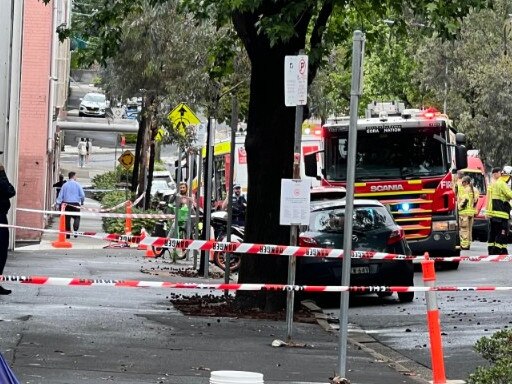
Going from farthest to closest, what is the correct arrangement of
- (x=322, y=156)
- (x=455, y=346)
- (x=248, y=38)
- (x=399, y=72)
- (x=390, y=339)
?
(x=399, y=72) → (x=322, y=156) → (x=248, y=38) → (x=390, y=339) → (x=455, y=346)

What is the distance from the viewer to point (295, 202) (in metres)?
14.2

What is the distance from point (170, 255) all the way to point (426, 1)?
15.6m

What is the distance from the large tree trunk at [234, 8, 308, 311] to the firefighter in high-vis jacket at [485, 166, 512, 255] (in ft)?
39.2

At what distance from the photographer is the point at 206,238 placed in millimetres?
24375

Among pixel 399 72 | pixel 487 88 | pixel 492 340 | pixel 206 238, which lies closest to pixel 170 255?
pixel 206 238

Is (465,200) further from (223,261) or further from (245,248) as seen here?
(245,248)

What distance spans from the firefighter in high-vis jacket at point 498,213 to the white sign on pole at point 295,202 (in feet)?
50.7

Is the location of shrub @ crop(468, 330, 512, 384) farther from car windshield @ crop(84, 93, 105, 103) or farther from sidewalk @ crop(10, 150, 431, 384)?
car windshield @ crop(84, 93, 105, 103)

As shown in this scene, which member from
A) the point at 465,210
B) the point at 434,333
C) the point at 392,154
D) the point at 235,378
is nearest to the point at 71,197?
the point at 465,210

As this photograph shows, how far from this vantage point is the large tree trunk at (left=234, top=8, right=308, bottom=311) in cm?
1772

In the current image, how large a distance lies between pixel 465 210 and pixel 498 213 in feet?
25.0

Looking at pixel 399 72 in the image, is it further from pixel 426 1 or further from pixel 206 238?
pixel 426 1

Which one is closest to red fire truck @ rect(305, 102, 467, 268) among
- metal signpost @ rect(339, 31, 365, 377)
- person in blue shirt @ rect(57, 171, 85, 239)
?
person in blue shirt @ rect(57, 171, 85, 239)

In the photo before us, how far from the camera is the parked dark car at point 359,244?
788 inches
